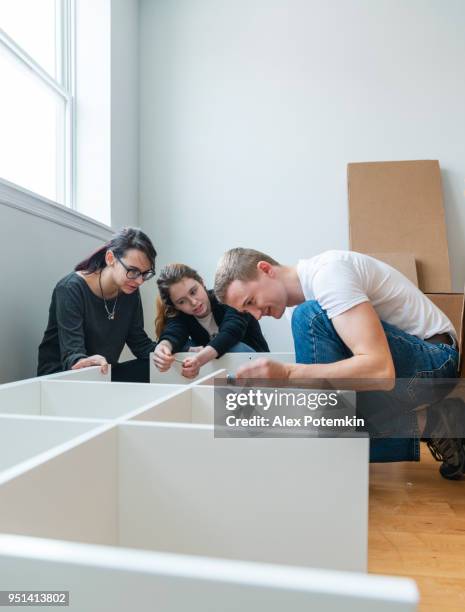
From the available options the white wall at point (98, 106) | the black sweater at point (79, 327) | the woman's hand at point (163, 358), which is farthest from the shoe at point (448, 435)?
the white wall at point (98, 106)

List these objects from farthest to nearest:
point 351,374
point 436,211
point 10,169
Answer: point 436,211
point 10,169
point 351,374

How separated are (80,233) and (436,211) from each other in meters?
2.09

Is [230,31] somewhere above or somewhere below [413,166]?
above

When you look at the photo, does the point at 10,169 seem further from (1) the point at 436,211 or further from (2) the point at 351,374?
(1) the point at 436,211

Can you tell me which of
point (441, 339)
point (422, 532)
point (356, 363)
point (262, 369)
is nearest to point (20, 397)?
point (262, 369)

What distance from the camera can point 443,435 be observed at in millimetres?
1540

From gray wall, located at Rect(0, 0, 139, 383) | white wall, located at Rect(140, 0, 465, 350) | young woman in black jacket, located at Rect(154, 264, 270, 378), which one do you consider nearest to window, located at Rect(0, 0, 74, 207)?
gray wall, located at Rect(0, 0, 139, 383)

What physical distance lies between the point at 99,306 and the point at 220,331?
50cm

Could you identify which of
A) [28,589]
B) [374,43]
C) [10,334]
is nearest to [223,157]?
[374,43]

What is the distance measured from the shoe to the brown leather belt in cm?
16

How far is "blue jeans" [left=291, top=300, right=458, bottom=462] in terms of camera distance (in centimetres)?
138

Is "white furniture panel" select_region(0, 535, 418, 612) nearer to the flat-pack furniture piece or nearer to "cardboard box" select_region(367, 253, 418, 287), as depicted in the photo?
the flat-pack furniture piece

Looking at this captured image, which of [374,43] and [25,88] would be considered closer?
[25,88]

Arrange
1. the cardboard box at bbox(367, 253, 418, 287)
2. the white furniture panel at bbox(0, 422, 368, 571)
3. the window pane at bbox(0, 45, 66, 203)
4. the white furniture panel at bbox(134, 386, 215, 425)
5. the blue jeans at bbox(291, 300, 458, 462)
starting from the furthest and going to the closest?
1. the cardboard box at bbox(367, 253, 418, 287)
2. the window pane at bbox(0, 45, 66, 203)
3. the blue jeans at bbox(291, 300, 458, 462)
4. the white furniture panel at bbox(134, 386, 215, 425)
5. the white furniture panel at bbox(0, 422, 368, 571)
